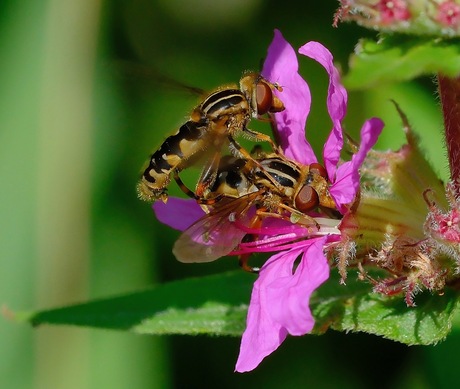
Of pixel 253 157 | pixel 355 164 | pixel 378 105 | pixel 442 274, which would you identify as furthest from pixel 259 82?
pixel 378 105

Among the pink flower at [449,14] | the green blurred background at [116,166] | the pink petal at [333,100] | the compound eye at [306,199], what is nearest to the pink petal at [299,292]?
the compound eye at [306,199]

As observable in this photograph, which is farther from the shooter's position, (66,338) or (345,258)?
(66,338)

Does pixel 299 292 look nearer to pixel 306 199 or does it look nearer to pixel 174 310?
pixel 306 199

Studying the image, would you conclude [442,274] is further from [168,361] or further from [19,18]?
[19,18]

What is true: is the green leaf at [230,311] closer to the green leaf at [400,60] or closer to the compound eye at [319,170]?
the compound eye at [319,170]

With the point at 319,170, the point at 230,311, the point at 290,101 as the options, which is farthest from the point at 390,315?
the point at 290,101

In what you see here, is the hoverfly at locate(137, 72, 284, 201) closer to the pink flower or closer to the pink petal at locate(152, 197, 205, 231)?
the pink petal at locate(152, 197, 205, 231)

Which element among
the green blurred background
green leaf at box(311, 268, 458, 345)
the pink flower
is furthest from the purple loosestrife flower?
the green blurred background
